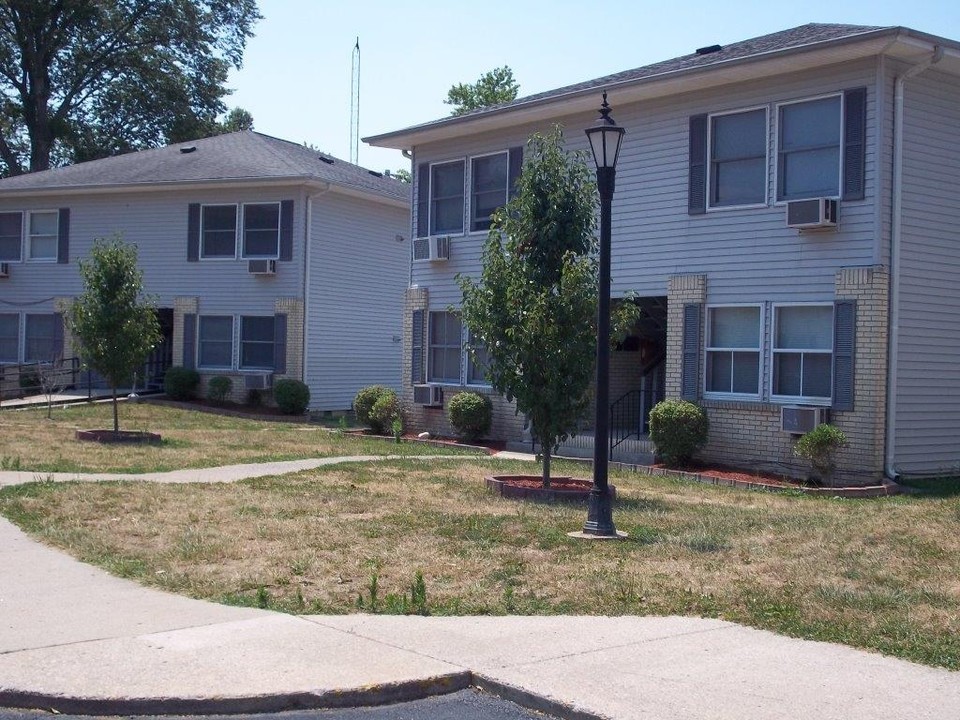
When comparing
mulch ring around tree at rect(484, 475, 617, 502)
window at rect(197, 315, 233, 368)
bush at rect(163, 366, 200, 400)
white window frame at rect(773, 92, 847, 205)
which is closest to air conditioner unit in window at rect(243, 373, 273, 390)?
window at rect(197, 315, 233, 368)

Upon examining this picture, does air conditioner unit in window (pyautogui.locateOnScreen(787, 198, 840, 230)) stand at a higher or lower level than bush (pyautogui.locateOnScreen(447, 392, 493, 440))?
higher

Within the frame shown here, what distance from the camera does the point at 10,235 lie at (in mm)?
31625

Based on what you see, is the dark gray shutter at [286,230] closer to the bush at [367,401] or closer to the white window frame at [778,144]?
the bush at [367,401]

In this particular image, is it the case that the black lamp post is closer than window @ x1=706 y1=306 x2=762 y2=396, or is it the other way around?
the black lamp post

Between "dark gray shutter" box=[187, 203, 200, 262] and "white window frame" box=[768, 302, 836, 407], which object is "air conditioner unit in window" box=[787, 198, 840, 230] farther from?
"dark gray shutter" box=[187, 203, 200, 262]

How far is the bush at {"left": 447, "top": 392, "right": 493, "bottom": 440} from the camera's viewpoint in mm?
20875

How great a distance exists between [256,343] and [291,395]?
8.11 feet

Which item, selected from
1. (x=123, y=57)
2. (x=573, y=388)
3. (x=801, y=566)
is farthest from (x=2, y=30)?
(x=801, y=566)

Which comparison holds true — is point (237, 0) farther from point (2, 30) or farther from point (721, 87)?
point (721, 87)

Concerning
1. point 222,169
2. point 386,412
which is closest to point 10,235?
point 222,169

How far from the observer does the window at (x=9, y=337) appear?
3133cm

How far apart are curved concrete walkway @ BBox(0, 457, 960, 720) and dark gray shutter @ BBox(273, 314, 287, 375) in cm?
1950

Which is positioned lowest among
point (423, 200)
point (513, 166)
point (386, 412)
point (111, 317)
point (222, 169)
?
point (386, 412)

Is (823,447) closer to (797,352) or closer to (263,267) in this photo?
(797,352)
